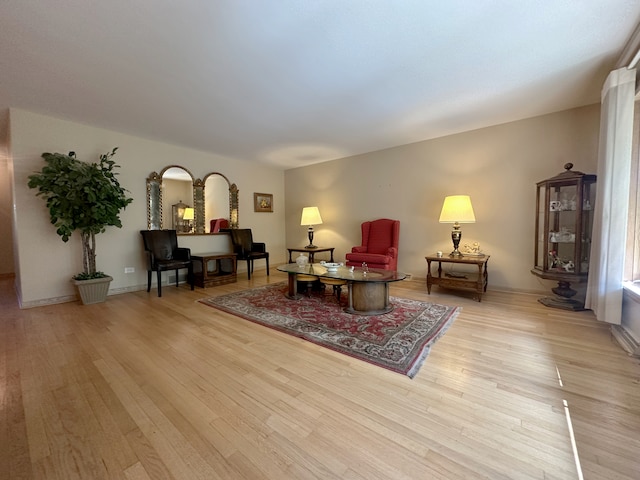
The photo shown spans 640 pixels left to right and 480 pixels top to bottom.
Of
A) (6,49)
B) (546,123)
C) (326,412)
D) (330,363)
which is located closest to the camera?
(326,412)

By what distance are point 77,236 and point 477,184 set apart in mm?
5810

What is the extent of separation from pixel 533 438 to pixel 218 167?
5.48m

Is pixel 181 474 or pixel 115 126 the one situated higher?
pixel 115 126

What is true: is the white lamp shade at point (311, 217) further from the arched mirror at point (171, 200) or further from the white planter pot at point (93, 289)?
the white planter pot at point (93, 289)

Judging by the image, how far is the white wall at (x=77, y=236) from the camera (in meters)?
3.21

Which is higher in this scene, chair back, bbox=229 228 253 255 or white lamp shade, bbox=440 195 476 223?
white lamp shade, bbox=440 195 476 223

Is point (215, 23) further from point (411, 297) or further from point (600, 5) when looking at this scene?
point (411, 297)

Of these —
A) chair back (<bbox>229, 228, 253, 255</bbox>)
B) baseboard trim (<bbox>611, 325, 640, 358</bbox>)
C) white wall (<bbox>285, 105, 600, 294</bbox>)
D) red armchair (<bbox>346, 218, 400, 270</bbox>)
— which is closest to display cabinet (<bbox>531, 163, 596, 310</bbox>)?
white wall (<bbox>285, 105, 600, 294</bbox>)

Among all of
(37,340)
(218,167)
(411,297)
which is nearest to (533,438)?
(411,297)

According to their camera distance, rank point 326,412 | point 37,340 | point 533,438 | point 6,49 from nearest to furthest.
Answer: point 533,438
point 326,412
point 6,49
point 37,340

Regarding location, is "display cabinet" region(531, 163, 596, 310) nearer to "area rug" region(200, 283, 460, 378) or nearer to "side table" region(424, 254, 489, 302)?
"side table" region(424, 254, 489, 302)

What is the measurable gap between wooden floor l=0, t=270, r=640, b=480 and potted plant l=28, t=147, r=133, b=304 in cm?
105

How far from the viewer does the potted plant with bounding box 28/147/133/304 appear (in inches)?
122

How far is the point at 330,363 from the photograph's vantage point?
1.84 m
